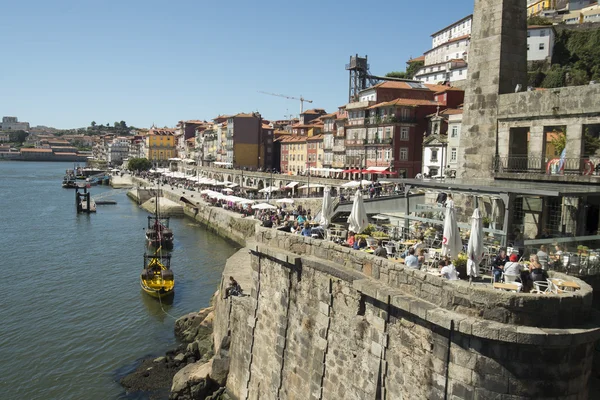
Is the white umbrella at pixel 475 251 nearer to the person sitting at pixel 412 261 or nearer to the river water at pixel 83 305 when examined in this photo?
the person sitting at pixel 412 261

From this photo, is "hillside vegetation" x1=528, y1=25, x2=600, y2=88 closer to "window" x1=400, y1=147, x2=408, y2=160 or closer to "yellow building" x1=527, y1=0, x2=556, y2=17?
"window" x1=400, y1=147, x2=408, y2=160

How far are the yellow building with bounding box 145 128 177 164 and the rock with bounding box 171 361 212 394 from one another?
144639 millimetres

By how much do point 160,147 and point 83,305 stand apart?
139 meters

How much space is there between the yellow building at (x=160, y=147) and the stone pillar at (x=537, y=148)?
5880 inches

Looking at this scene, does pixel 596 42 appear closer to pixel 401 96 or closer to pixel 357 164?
pixel 401 96

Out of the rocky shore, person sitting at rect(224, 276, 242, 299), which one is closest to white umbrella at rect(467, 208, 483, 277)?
the rocky shore

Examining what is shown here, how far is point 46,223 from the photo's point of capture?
54.6 metres

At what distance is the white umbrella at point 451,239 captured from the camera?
31.9ft

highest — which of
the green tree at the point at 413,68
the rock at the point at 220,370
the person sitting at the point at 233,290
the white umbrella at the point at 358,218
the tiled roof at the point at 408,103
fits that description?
the green tree at the point at 413,68

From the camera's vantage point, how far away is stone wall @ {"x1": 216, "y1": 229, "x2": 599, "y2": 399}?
7.64m

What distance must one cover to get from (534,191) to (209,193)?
48.6 meters

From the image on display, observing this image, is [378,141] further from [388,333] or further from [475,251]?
[475,251]

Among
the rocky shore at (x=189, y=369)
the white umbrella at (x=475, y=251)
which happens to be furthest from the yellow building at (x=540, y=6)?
the white umbrella at (x=475, y=251)

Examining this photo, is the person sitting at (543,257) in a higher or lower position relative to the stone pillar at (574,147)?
lower
